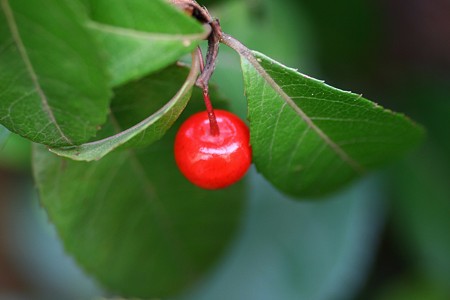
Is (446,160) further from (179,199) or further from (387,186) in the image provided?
(179,199)

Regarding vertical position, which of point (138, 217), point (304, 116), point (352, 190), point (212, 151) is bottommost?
point (138, 217)

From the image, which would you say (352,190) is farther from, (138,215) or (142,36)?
(142,36)

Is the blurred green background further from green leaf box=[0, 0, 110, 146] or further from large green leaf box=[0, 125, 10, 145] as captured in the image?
green leaf box=[0, 0, 110, 146]

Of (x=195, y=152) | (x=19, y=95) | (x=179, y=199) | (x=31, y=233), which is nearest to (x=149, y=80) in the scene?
(x=195, y=152)

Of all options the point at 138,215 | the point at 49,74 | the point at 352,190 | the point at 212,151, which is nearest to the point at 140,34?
the point at 49,74

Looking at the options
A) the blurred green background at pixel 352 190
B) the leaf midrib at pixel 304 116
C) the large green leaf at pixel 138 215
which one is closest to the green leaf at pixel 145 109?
the large green leaf at pixel 138 215

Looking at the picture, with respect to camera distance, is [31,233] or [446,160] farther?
[31,233]

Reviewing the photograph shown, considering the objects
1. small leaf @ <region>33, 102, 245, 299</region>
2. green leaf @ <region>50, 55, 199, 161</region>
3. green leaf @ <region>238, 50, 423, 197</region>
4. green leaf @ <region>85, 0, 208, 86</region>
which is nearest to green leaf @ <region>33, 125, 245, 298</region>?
small leaf @ <region>33, 102, 245, 299</region>
